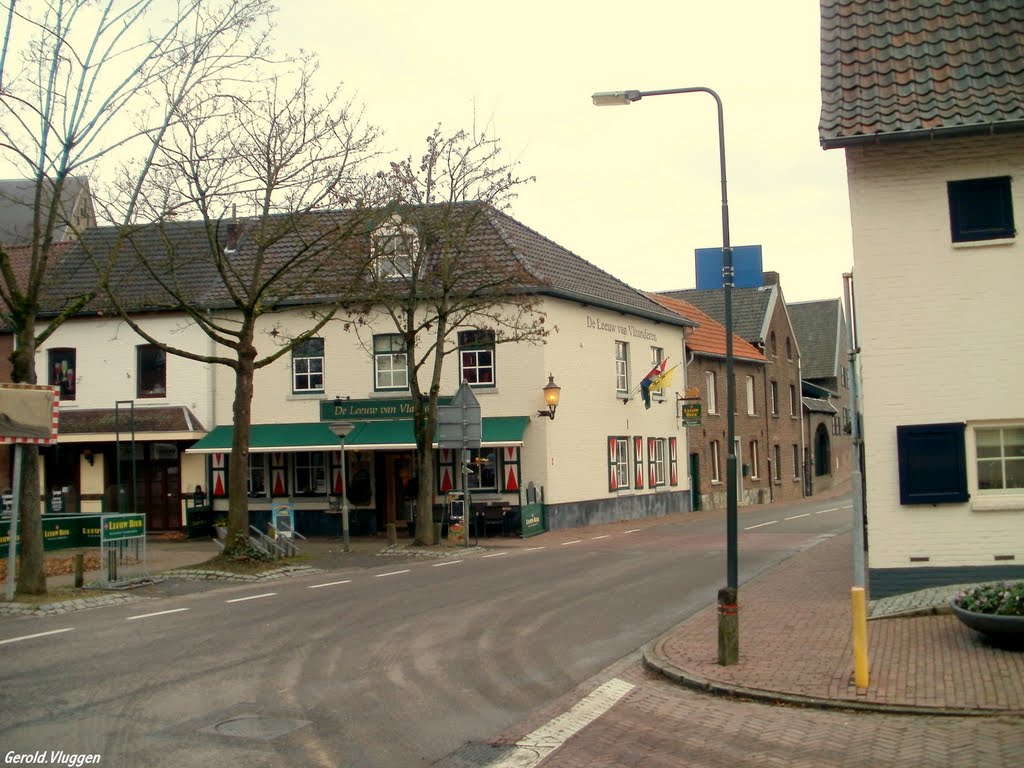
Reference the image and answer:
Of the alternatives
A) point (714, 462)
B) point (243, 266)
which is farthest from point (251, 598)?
point (714, 462)

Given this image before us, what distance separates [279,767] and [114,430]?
24.5 meters

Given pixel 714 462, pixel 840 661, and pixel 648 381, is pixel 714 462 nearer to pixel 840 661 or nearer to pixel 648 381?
pixel 648 381

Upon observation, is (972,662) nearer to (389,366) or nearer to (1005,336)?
(1005,336)

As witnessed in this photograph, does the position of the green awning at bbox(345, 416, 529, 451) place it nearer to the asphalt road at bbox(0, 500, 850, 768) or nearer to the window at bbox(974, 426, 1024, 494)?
the asphalt road at bbox(0, 500, 850, 768)

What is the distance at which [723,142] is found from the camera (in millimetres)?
11680

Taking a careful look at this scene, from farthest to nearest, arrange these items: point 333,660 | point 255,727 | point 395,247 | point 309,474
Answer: point 309,474, point 395,247, point 333,660, point 255,727

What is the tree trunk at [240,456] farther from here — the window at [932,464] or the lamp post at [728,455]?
the window at [932,464]

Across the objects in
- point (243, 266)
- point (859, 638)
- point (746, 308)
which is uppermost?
point (746, 308)

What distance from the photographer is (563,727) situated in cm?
831

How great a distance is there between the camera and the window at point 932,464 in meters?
13.1

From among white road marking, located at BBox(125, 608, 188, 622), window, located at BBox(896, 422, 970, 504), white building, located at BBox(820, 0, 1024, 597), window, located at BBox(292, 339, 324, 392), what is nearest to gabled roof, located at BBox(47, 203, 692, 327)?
window, located at BBox(292, 339, 324, 392)

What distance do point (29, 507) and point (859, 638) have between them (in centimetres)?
1243

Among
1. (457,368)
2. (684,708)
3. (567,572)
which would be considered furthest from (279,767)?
(457,368)

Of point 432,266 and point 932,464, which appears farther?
point 432,266
